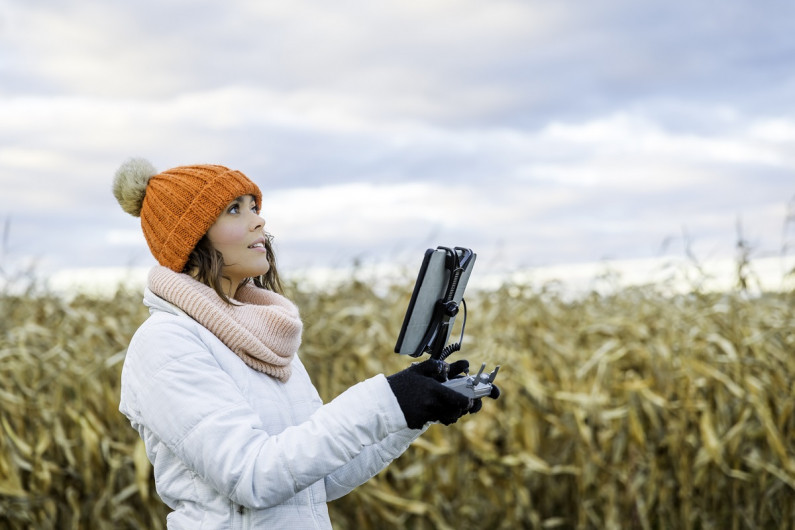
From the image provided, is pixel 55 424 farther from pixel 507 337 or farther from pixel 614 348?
pixel 614 348

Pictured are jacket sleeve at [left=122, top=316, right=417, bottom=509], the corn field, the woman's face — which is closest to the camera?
jacket sleeve at [left=122, top=316, right=417, bottom=509]

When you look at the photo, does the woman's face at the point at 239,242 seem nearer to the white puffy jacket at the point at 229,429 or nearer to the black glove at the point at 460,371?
the white puffy jacket at the point at 229,429

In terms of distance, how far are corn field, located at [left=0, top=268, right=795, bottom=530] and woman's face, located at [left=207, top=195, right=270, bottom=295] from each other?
2.02m

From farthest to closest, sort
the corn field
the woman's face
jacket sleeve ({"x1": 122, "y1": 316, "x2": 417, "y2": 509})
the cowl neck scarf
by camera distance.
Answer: the corn field → the woman's face → the cowl neck scarf → jacket sleeve ({"x1": 122, "y1": 316, "x2": 417, "y2": 509})

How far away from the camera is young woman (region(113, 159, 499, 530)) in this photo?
1766 mm

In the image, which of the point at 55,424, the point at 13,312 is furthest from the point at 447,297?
the point at 13,312

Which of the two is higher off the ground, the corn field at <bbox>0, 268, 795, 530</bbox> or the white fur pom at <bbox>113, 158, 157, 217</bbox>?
the white fur pom at <bbox>113, 158, 157, 217</bbox>

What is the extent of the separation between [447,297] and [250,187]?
584 millimetres

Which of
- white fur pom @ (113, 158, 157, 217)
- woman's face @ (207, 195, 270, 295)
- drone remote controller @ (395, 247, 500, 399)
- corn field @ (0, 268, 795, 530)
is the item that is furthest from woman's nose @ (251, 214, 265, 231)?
corn field @ (0, 268, 795, 530)

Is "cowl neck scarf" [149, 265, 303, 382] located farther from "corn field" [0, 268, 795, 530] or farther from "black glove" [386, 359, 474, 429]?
"corn field" [0, 268, 795, 530]

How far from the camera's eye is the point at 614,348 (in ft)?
13.8

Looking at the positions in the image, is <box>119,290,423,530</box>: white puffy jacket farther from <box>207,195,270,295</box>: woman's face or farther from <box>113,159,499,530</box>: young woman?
<box>207,195,270,295</box>: woman's face

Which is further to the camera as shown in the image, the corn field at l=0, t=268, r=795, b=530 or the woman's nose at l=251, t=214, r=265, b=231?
the corn field at l=0, t=268, r=795, b=530

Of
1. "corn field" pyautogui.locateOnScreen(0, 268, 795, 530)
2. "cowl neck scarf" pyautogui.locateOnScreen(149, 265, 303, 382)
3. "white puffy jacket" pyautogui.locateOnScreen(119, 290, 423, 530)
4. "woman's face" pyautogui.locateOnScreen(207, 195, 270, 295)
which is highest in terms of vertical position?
"woman's face" pyautogui.locateOnScreen(207, 195, 270, 295)
